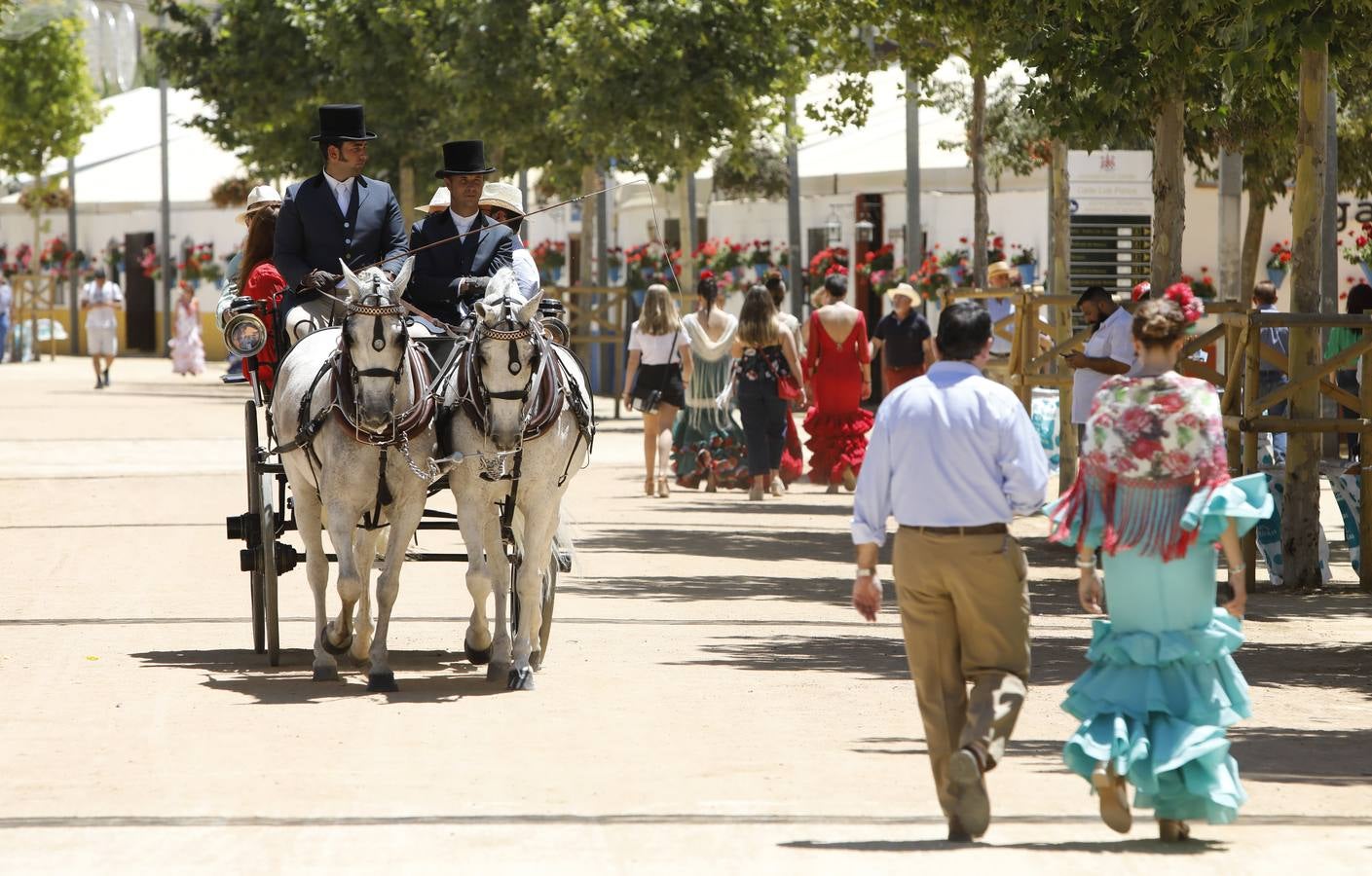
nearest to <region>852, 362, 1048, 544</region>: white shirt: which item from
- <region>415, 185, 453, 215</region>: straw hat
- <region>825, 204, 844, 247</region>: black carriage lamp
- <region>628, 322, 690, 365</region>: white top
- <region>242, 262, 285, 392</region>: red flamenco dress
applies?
<region>415, 185, 453, 215</region>: straw hat

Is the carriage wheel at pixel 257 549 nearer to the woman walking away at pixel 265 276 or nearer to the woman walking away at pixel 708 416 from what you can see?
the woman walking away at pixel 265 276

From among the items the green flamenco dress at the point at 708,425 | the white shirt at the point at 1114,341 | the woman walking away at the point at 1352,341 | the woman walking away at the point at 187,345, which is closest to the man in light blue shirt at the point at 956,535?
the white shirt at the point at 1114,341

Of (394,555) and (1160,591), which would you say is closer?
(1160,591)

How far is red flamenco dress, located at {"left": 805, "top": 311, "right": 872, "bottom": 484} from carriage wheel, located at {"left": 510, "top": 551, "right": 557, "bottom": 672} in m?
10.9

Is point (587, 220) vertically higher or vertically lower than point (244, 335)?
higher

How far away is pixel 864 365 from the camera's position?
2358 cm

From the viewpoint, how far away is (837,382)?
23234 mm

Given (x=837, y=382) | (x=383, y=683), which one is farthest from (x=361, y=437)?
(x=837, y=382)

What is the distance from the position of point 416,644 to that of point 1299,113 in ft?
21.0

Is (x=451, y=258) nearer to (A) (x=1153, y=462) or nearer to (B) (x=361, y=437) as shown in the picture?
(B) (x=361, y=437)

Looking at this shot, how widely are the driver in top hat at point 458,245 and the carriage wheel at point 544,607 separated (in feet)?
4.15

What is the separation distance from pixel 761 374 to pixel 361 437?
11.8 meters

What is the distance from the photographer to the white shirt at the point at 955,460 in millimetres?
7609

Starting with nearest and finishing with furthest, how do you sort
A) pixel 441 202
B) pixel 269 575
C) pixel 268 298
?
pixel 269 575 < pixel 268 298 < pixel 441 202
